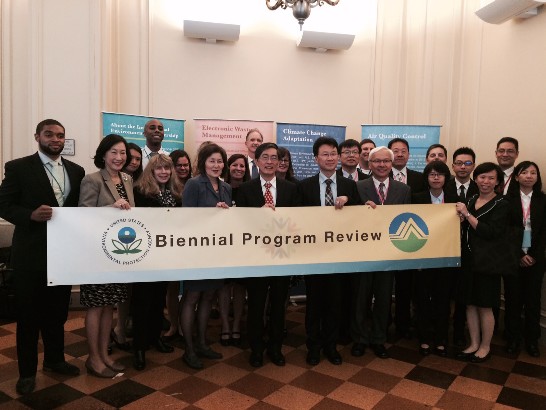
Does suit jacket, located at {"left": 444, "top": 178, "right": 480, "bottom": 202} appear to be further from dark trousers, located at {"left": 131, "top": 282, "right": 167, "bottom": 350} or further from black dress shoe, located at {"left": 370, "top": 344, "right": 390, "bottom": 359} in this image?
dark trousers, located at {"left": 131, "top": 282, "right": 167, "bottom": 350}

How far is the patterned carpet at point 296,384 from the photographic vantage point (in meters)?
2.61

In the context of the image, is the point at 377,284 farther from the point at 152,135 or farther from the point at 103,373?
the point at 152,135

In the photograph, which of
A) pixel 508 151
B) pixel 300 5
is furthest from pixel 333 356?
pixel 300 5

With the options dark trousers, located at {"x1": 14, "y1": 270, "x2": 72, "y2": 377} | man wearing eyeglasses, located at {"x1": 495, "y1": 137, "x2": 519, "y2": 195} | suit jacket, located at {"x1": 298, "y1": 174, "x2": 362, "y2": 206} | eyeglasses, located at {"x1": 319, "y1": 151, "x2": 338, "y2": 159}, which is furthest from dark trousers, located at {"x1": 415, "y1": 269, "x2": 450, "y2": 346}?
dark trousers, located at {"x1": 14, "y1": 270, "x2": 72, "y2": 377}

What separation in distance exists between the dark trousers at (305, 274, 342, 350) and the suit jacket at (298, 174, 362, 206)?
55 cm

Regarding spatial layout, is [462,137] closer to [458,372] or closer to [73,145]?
[458,372]

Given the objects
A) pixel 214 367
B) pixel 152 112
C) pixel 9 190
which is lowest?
pixel 214 367

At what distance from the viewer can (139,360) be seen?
3.04 meters

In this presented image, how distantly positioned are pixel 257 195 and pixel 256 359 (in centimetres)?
118

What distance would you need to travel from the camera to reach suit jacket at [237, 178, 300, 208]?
305 centimetres

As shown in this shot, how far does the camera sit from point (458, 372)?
3092 millimetres

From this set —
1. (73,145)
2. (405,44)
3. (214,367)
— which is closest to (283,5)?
(405,44)

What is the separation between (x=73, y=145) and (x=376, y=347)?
3545mm

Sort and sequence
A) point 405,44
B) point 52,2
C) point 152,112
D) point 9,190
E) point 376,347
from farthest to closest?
1. point 405,44
2. point 152,112
3. point 52,2
4. point 376,347
5. point 9,190
